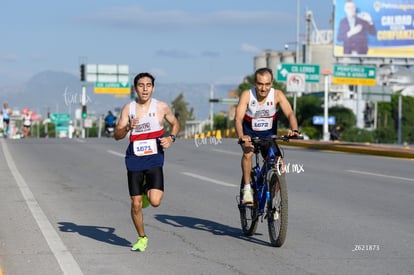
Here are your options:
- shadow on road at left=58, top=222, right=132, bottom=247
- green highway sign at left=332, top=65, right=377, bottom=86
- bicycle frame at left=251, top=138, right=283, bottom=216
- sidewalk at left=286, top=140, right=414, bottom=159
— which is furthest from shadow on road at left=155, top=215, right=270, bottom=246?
green highway sign at left=332, top=65, right=377, bottom=86

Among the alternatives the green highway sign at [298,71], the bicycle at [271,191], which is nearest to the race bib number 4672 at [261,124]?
the bicycle at [271,191]

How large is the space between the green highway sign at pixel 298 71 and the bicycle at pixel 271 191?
192 feet

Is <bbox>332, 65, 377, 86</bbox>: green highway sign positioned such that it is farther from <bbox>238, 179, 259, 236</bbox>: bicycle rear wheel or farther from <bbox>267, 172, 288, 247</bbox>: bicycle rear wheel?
<bbox>267, 172, 288, 247</bbox>: bicycle rear wheel

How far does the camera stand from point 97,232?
33.1 ft

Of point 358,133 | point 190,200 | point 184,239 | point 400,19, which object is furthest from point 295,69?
point 184,239

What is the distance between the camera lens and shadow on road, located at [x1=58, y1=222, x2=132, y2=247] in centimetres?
938

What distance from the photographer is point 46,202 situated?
13.3 meters

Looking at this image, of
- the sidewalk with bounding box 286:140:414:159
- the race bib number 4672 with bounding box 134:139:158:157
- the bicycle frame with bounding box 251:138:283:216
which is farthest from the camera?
the sidewalk with bounding box 286:140:414:159

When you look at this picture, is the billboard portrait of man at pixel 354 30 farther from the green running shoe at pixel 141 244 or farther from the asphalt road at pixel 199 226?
the green running shoe at pixel 141 244

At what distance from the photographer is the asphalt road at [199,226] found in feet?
26.1

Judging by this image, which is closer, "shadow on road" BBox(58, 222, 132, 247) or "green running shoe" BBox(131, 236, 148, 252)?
"green running shoe" BBox(131, 236, 148, 252)

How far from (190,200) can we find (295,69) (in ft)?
182

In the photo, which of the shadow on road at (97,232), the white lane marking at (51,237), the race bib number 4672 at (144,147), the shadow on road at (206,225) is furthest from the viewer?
the shadow on road at (206,225)

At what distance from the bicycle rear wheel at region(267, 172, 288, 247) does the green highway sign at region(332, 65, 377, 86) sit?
5421 cm
